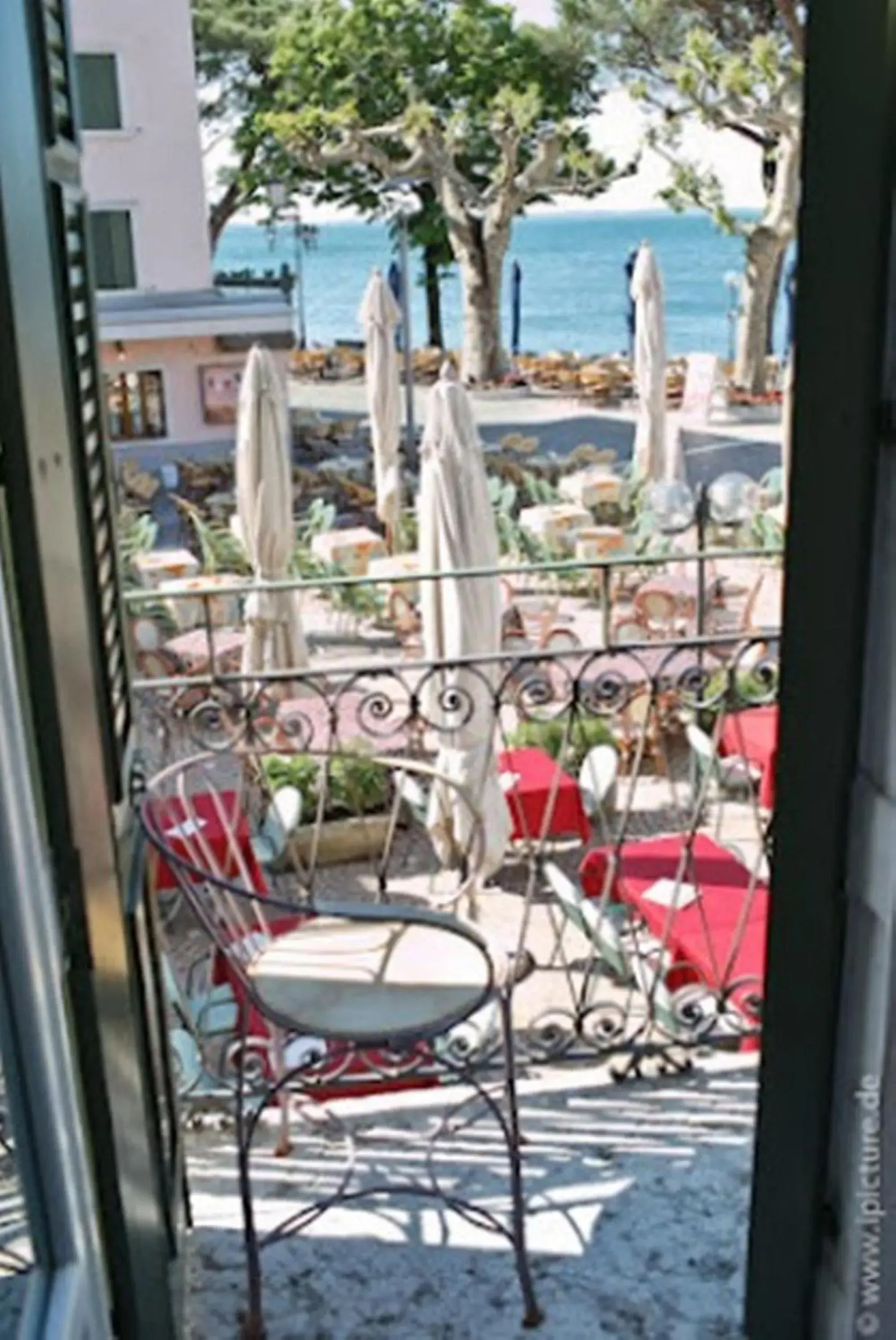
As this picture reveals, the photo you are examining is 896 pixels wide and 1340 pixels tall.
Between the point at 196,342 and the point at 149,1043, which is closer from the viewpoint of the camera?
the point at 149,1043

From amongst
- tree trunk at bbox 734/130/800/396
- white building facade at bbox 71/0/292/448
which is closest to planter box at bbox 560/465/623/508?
white building facade at bbox 71/0/292/448

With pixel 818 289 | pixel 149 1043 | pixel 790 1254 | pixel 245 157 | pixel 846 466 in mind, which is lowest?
pixel 790 1254

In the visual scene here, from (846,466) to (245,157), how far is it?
97.4 feet

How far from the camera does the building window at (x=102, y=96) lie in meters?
18.2

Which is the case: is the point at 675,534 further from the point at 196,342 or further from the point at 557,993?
the point at 196,342

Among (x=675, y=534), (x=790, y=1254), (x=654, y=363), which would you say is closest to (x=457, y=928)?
(x=790, y=1254)

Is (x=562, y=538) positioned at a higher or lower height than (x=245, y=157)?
lower

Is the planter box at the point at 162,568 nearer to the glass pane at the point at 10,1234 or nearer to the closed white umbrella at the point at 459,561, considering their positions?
the closed white umbrella at the point at 459,561

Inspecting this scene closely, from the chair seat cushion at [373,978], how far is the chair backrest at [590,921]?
2725 millimetres

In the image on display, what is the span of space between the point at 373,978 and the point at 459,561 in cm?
374

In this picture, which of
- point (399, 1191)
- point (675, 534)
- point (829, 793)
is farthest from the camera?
point (675, 534)

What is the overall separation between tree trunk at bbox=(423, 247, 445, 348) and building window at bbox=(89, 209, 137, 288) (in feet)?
45.9

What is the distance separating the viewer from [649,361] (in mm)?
14086

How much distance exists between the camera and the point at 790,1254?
1960 millimetres
